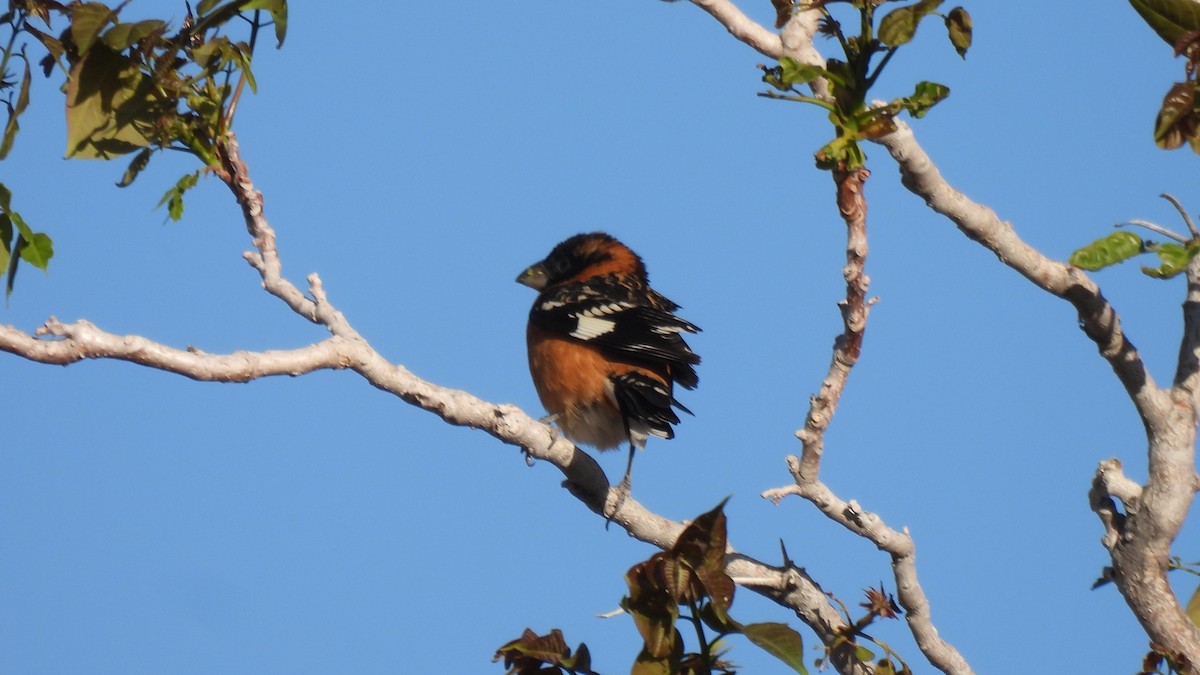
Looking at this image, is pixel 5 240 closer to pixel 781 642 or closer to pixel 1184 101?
pixel 781 642

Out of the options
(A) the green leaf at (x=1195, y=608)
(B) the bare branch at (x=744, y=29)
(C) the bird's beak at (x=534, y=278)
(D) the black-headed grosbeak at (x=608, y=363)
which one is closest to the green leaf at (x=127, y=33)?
(B) the bare branch at (x=744, y=29)

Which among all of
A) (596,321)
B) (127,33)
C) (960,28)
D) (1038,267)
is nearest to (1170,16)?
(960,28)

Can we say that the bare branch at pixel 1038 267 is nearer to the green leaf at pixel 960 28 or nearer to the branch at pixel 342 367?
the green leaf at pixel 960 28

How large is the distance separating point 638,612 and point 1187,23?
1743 millimetres

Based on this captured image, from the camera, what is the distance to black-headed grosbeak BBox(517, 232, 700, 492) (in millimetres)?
4996

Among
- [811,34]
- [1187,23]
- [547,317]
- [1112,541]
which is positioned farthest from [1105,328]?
[547,317]

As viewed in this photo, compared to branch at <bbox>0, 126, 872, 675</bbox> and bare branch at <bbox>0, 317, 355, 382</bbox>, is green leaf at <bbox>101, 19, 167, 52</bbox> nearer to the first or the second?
branch at <bbox>0, 126, 872, 675</bbox>

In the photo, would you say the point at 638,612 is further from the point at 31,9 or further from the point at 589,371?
the point at 589,371

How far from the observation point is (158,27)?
2.90 meters

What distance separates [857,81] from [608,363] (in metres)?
2.71

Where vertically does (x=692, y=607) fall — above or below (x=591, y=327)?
below

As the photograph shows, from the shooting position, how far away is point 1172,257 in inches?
108

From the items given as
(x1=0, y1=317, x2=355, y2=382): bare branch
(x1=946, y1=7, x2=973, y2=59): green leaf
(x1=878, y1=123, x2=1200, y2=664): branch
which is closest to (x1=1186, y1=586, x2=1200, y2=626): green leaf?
(x1=878, y1=123, x2=1200, y2=664): branch

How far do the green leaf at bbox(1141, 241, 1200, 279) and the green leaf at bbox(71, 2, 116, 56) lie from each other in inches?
97.2
